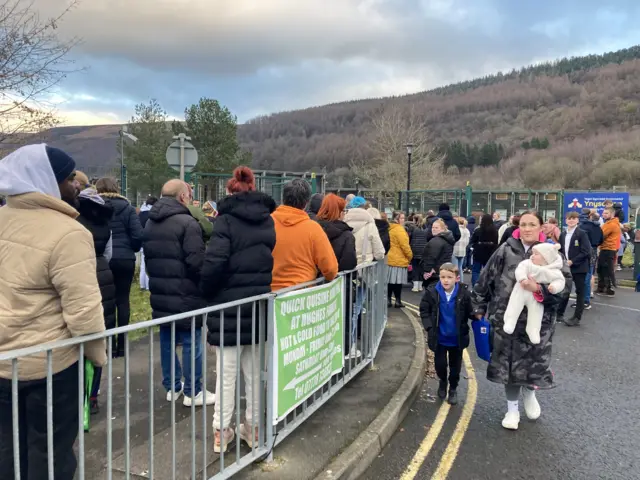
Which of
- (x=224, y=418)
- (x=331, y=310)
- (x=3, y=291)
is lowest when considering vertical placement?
(x=224, y=418)

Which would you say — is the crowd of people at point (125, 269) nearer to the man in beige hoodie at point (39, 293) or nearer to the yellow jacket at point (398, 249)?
the man in beige hoodie at point (39, 293)

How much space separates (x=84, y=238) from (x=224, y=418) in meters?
1.80

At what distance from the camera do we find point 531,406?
471cm

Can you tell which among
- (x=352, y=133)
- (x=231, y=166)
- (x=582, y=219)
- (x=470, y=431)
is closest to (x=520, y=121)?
(x=352, y=133)

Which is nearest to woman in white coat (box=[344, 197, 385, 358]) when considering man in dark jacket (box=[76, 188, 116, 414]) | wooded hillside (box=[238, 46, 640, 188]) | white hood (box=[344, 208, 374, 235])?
white hood (box=[344, 208, 374, 235])

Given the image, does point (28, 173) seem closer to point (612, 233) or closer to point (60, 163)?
point (60, 163)

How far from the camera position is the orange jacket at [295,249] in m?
3.96

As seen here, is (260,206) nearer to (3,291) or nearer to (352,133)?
(3,291)

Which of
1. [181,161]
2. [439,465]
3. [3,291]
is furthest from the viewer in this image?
[181,161]

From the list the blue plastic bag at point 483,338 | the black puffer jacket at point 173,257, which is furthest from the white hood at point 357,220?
the black puffer jacket at point 173,257

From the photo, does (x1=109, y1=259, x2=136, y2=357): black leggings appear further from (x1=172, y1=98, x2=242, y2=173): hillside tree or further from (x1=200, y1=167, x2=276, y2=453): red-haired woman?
(x1=172, y1=98, x2=242, y2=173): hillside tree

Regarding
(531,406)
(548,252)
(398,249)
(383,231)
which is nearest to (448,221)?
(398,249)

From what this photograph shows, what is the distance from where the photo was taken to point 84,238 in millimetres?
2334

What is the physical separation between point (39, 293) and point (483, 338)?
3.92 m
